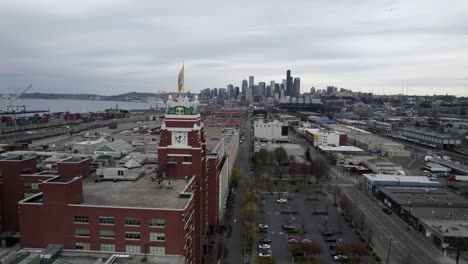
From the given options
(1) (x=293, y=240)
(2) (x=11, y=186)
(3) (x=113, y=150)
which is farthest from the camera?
(3) (x=113, y=150)

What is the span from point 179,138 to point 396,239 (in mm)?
19789

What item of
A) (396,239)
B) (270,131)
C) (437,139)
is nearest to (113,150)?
(396,239)

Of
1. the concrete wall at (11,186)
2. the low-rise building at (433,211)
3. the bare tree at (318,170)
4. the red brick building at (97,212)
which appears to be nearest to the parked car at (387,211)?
the low-rise building at (433,211)

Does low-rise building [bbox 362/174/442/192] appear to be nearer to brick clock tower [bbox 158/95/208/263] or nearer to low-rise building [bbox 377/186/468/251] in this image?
low-rise building [bbox 377/186/468/251]

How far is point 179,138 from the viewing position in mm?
23188

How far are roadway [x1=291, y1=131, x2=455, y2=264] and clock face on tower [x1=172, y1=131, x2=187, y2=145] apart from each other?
55.0 ft

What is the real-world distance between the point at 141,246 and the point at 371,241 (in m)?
20.0

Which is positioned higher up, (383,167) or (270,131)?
(270,131)

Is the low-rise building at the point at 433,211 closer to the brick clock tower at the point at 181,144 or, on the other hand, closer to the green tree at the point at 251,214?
the green tree at the point at 251,214

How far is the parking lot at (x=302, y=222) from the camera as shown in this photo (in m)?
28.4

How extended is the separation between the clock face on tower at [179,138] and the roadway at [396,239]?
55.0 feet

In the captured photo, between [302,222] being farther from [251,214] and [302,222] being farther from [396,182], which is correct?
[396,182]

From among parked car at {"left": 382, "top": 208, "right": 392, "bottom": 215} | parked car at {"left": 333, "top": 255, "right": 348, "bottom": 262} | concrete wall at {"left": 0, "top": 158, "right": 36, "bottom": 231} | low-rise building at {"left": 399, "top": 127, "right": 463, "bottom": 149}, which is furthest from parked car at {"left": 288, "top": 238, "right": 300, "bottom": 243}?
low-rise building at {"left": 399, "top": 127, "right": 463, "bottom": 149}

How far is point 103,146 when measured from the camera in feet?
115
